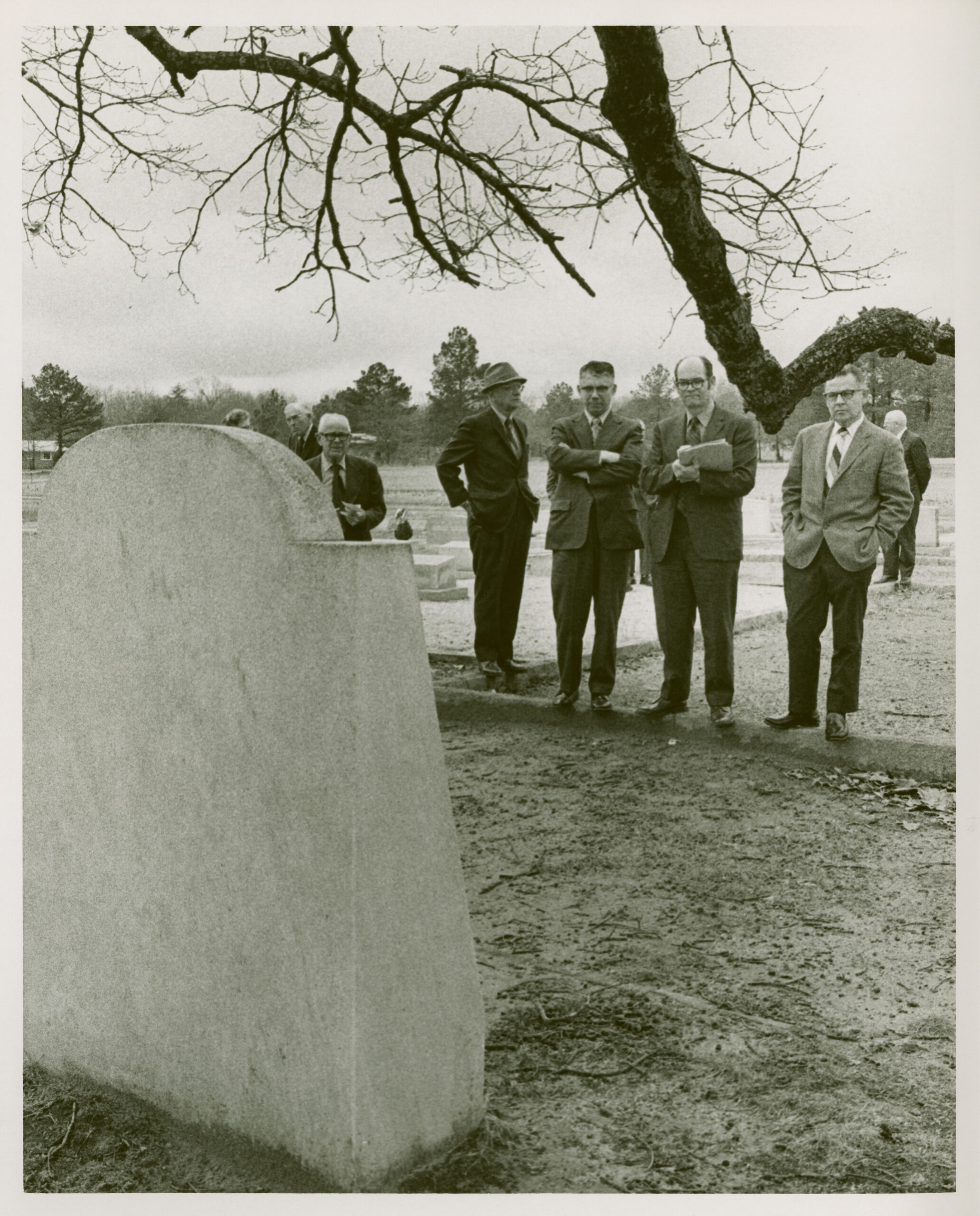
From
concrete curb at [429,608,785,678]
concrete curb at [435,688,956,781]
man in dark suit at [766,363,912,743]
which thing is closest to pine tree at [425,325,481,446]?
concrete curb at [429,608,785,678]

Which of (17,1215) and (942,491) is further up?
(942,491)

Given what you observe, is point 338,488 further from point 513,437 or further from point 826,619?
point 826,619

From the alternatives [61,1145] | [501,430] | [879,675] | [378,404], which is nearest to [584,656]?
[501,430]

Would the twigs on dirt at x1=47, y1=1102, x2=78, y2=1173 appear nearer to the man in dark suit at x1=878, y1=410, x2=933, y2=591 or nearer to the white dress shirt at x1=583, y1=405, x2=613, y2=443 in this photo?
the man in dark suit at x1=878, y1=410, x2=933, y2=591

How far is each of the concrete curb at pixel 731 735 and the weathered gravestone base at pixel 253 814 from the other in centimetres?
195

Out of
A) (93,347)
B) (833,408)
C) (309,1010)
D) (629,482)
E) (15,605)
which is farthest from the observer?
(629,482)

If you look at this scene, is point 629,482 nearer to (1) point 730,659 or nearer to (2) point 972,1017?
(1) point 730,659

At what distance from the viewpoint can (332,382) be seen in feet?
16.9

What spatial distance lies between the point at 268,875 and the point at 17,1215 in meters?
1.04

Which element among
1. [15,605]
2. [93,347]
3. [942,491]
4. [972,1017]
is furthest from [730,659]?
[15,605]

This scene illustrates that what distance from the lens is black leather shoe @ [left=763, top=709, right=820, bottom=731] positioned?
5145mm

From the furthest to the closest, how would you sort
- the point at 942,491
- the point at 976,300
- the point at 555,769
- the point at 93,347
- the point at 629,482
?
1. the point at 629,482
2. the point at 555,769
3. the point at 93,347
4. the point at 942,491
5. the point at 976,300

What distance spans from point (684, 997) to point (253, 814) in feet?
4.43

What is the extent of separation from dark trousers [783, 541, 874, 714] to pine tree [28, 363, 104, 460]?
277 centimetres
